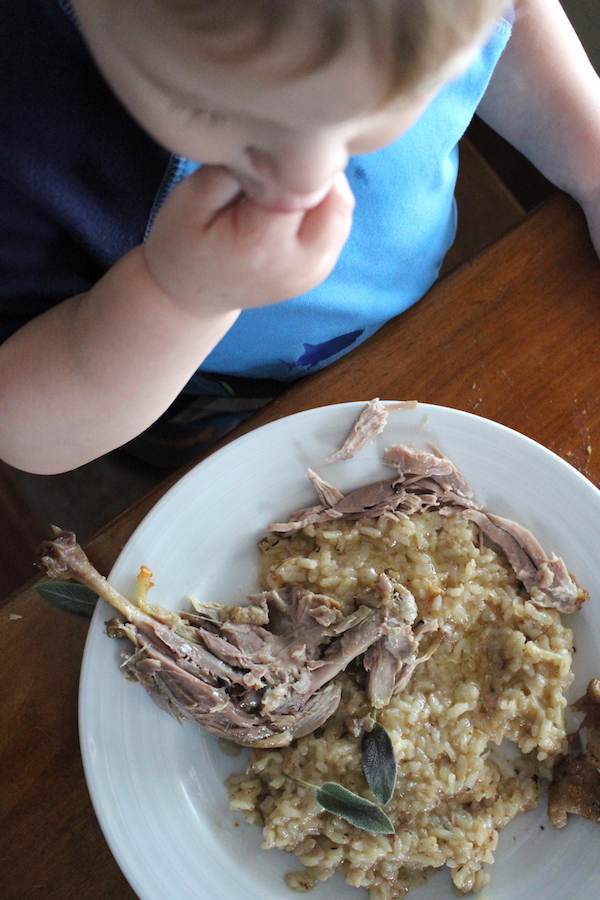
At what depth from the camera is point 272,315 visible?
0.97 meters

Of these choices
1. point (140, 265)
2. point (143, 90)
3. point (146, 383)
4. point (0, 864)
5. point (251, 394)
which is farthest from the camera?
point (251, 394)

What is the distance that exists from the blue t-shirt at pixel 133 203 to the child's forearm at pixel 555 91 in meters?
0.12

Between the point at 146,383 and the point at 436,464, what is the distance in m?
0.42

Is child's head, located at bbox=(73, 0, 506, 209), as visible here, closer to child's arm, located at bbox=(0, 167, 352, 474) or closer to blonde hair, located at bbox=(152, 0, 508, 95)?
blonde hair, located at bbox=(152, 0, 508, 95)

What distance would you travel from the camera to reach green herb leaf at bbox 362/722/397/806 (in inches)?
33.0

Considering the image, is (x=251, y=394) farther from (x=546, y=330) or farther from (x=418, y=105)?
(x=418, y=105)

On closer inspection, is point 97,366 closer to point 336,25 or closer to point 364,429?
point 364,429

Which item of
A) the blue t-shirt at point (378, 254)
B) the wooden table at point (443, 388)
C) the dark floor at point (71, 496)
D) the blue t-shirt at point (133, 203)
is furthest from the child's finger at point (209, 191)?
Answer: the dark floor at point (71, 496)

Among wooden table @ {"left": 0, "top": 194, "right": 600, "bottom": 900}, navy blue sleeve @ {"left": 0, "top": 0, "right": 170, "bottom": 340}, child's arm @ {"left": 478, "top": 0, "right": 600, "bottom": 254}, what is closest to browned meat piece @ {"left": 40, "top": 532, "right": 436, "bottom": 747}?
wooden table @ {"left": 0, "top": 194, "right": 600, "bottom": 900}

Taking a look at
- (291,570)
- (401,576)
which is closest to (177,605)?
(291,570)

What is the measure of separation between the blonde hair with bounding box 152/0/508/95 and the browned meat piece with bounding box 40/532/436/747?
0.69 m

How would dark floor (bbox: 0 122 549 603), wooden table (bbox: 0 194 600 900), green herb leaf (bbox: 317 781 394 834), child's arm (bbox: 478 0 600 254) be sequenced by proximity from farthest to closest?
dark floor (bbox: 0 122 549 603) < child's arm (bbox: 478 0 600 254) < wooden table (bbox: 0 194 600 900) < green herb leaf (bbox: 317 781 394 834)

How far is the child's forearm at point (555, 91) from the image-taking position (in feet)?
3.42

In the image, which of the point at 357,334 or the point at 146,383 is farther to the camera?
the point at 357,334
